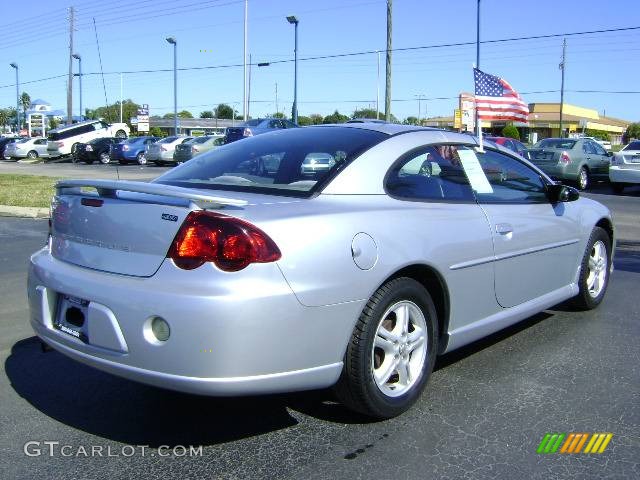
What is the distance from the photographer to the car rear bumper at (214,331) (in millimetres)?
2766

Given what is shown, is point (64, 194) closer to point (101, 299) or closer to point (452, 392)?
point (101, 299)

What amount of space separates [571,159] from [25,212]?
14019 mm

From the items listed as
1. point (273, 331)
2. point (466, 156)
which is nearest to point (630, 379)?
point (466, 156)

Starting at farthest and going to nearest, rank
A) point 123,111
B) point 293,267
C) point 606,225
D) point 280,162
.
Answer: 1. point 123,111
2. point 606,225
3. point 280,162
4. point 293,267

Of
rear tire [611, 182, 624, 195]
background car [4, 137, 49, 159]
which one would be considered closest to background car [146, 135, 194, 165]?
background car [4, 137, 49, 159]

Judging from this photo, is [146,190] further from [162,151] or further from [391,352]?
[162,151]

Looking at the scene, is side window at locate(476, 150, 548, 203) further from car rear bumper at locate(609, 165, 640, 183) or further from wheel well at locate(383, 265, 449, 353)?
car rear bumper at locate(609, 165, 640, 183)

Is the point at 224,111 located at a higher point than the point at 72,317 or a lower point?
higher

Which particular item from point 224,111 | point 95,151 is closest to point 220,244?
point 95,151

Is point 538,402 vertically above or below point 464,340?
below

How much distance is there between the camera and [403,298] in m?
3.40

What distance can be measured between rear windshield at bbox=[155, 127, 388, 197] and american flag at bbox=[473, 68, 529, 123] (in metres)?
2.23

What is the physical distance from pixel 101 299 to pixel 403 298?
147cm
